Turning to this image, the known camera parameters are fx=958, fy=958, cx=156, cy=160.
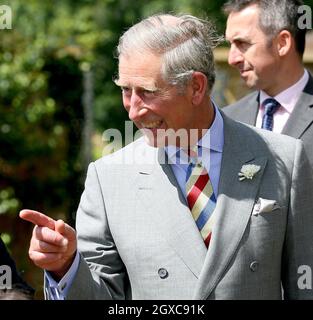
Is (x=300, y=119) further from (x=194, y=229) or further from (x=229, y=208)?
(x=194, y=229)

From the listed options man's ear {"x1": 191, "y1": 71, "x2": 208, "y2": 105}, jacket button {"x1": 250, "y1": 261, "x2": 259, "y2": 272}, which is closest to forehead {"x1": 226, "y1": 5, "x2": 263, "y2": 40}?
man's ear {"x1": 191, "y1": 71, "x2": 208, "y2": 105}

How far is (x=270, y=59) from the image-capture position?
15.9ft

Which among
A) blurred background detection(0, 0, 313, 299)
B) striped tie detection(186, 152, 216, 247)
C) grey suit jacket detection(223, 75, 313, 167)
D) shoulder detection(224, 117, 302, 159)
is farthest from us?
blurred background detection(0, 0, 313, 299)

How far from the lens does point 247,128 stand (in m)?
3.78

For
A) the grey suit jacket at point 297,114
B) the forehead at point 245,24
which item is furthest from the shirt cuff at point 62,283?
the forehead at point 245,24

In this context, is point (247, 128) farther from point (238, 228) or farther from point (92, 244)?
point (92, 244)

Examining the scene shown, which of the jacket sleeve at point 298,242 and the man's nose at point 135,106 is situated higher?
the man's nose at point 135,106

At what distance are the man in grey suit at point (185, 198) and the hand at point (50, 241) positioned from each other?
0.81ft

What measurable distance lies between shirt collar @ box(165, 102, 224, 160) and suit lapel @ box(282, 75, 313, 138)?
1.04 meters

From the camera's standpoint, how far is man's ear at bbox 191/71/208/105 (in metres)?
3.57

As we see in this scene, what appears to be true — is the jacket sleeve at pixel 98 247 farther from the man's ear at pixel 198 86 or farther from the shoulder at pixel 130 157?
the man's ear at pixel 198 86

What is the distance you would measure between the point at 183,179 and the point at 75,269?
24.3 inches

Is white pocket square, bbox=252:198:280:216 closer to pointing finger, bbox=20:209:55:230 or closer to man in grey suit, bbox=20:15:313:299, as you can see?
man in grey suit, bbox=20:15:313:299

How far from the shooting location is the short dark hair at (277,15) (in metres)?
4.91
